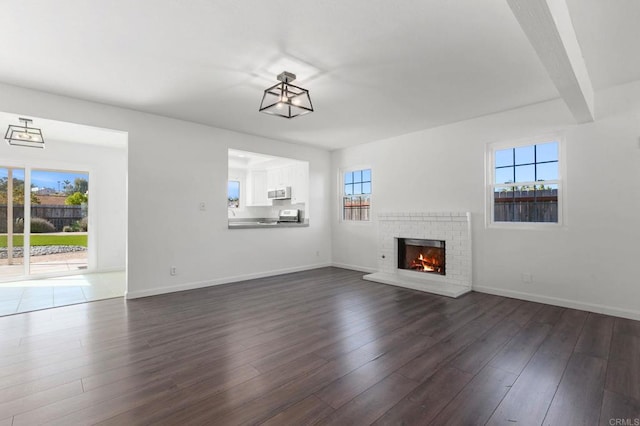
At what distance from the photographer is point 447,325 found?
124 inches

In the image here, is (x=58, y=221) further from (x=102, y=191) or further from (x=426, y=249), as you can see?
(x=426, y=249)

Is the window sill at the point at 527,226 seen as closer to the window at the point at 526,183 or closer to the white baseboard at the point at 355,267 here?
the window at the point at 526,183

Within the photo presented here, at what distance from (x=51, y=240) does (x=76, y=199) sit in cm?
90

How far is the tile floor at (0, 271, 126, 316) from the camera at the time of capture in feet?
12.8

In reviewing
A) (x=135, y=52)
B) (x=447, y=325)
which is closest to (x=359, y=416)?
(x=447, y=325)

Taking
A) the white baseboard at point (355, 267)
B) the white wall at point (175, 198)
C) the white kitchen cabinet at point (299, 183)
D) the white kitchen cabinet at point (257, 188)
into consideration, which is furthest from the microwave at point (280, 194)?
the white baseboard at point (355, 267)

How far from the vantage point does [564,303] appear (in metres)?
3.76

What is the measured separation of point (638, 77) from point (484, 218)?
2242 mm

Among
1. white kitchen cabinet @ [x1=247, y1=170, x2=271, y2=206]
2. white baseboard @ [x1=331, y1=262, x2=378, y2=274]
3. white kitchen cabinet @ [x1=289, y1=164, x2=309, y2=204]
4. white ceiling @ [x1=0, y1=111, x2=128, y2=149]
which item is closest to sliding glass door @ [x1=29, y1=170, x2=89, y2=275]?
white ceiling @ [x1=0, y1=111, x2=128, y2=149]

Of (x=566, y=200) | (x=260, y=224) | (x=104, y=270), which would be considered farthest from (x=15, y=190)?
(x=566, y=200)

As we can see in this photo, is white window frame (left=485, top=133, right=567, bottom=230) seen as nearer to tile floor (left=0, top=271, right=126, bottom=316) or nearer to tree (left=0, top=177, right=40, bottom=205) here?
tile floor (left=0, top=271, right=126, bottom=316)

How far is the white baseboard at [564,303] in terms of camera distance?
3.36m

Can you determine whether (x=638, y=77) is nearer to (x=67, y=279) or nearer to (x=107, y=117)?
(x=107, y=117)

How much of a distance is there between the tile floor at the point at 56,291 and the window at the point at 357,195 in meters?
4.46
